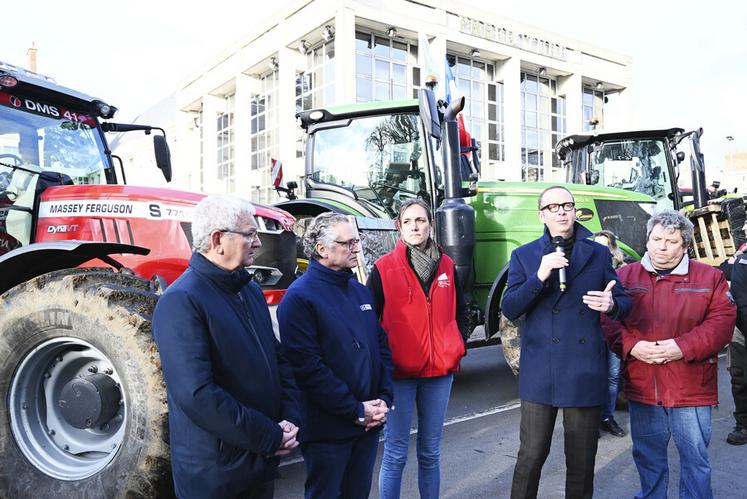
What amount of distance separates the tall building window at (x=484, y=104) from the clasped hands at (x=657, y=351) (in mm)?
23394

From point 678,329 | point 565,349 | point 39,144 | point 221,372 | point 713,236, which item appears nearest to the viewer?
point 221,372

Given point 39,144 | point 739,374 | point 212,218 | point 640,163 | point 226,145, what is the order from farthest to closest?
point 226,145 < point 640,163 < point 739,374 < point 39,144 < point 212,218

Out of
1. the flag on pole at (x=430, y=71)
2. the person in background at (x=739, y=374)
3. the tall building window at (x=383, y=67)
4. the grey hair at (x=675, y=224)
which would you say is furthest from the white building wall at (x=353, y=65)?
the grey hair at (x=675, y=224)

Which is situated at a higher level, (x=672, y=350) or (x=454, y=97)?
(x=454, y=97)

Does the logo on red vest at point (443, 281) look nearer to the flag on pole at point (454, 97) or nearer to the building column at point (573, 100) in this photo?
the flag on pole at point (454, 97)

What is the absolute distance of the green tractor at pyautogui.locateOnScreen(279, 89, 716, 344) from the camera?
18.7 ft

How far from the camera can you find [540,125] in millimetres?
28609

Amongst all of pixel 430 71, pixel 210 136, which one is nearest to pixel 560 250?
pixel 430 71

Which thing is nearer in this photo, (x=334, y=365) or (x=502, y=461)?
(x=334, y=365)

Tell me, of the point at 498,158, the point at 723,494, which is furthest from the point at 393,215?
the point at 498,158

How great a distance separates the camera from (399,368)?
3221 millimetres

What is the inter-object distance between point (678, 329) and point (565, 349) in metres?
0.62

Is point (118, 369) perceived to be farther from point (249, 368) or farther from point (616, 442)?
point (616, 442)

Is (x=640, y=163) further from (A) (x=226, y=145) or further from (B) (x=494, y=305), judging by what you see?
(A) (x=226, y=145)
